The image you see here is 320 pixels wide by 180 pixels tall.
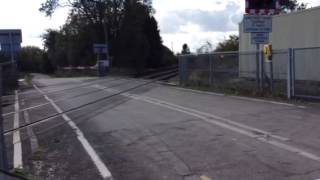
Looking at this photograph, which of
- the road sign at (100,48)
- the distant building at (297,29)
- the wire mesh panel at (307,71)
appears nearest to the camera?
the wire mesh panel at (307,71)

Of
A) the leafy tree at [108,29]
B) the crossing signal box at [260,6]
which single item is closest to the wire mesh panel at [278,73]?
the crossing signal box at [260,6]

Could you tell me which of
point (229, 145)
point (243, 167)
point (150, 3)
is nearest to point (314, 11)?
point (229, 145)

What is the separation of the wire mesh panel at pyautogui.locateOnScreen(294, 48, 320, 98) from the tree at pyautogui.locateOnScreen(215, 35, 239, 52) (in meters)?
32.1

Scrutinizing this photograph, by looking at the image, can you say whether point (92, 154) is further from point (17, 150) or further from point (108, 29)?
point (108, 29)

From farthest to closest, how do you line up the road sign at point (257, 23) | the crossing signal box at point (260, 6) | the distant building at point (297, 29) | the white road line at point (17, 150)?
the distant building at point (297, 29)
the crossing signal box at point (260, 6)
the road sign at point (257, 23)
the white road line at point (17, 150)

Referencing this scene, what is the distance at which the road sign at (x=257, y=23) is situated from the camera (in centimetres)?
2248

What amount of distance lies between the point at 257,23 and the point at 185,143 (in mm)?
11906

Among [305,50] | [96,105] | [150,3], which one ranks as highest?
[150,3]

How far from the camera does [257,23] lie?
22.7 m

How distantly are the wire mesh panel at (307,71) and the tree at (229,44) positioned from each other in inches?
→ 1264

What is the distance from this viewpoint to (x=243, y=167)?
917 cm

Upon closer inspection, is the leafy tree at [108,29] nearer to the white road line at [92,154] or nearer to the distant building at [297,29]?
the distant building at [297,29]

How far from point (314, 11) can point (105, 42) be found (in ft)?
176

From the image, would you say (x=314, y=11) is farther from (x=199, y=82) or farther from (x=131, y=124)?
(x=131, y=124)
